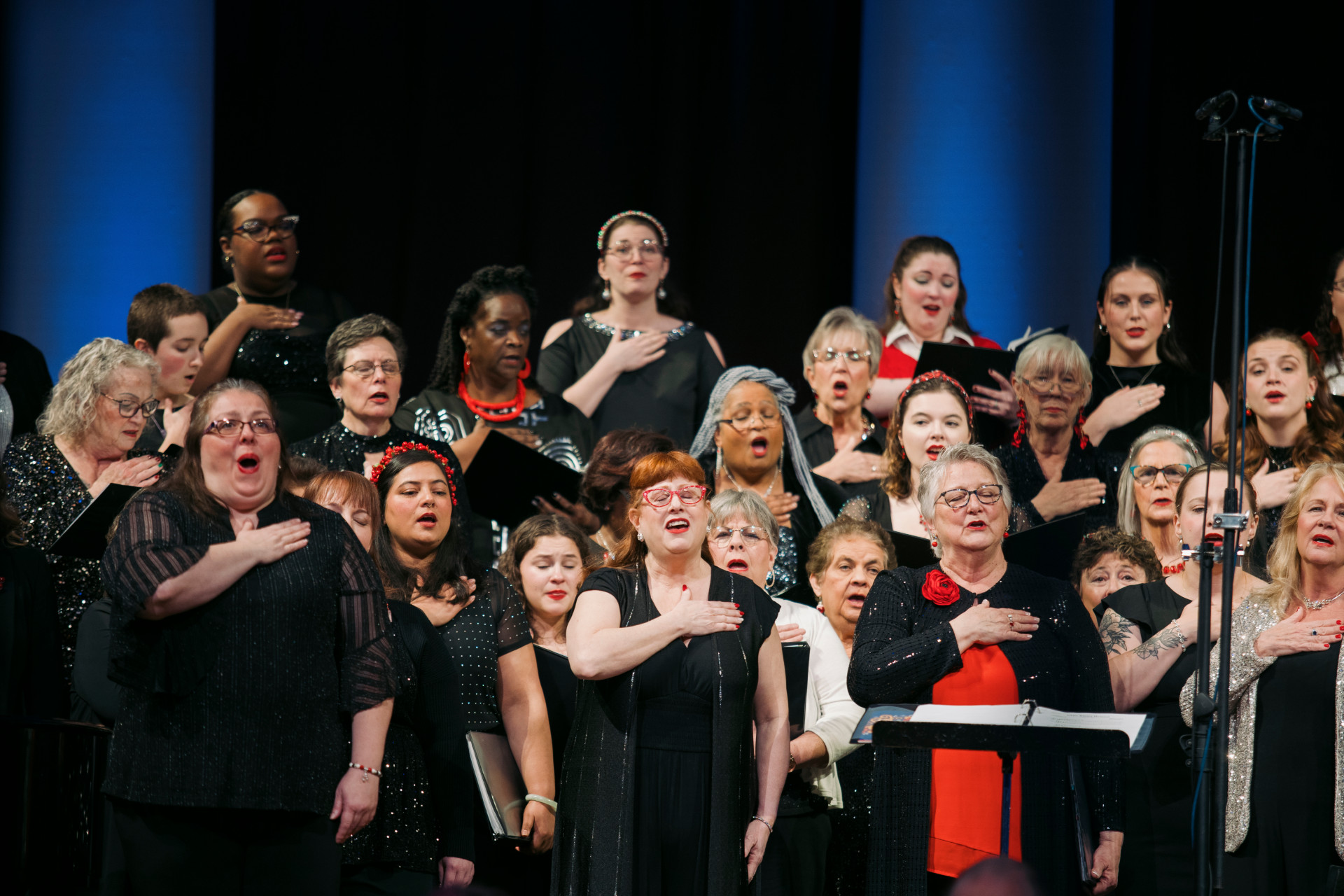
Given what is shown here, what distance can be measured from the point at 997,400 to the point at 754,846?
2.14 m

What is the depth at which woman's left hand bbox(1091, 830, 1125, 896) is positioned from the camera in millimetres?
3133

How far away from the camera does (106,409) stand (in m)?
4.09

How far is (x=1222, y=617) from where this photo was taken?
9.98ft

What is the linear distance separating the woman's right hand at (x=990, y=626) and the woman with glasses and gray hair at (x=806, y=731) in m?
0.60

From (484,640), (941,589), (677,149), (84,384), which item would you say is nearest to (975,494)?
(941,589)

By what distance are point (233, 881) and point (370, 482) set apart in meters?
1.08

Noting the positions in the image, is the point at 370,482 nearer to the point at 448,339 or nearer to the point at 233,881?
the point at 233,881

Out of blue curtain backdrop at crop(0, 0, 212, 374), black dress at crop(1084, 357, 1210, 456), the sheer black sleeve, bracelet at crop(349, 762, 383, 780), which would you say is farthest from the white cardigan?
blue curtain backdrop at crop(0, 0, 212, 374)

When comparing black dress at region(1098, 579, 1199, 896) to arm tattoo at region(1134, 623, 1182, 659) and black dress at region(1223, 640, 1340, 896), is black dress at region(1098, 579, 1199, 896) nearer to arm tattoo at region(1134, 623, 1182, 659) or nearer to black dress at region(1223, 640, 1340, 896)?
arm tattoo at region(1134, 623, 1182, 659)

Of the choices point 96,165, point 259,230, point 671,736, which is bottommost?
point 671,736

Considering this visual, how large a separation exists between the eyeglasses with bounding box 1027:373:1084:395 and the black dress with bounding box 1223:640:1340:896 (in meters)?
1.65

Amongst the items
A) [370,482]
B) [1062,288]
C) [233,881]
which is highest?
[1062,288]

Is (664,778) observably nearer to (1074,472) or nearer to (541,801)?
(541,801)

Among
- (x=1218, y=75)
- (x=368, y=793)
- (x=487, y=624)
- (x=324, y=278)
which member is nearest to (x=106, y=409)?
(x=487, y=624)
